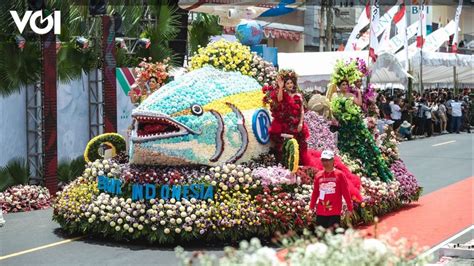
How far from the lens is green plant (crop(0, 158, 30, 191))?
51.7 ft

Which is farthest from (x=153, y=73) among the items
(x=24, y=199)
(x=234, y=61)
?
(x=24, y=199)

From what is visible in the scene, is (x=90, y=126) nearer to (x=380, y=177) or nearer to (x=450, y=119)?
(x=380, y=177)

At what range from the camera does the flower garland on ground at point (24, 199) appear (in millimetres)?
15135

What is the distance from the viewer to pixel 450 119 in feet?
119

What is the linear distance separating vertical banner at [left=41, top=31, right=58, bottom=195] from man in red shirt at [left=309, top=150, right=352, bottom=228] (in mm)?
8068

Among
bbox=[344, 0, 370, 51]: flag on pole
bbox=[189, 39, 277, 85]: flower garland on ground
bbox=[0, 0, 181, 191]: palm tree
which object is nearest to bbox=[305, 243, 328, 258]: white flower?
bbox=[189, 39, 277, 85]: flower garland on ground

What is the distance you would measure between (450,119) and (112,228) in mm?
27348

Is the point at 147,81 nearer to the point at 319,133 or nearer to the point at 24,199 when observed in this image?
the point at 319,133

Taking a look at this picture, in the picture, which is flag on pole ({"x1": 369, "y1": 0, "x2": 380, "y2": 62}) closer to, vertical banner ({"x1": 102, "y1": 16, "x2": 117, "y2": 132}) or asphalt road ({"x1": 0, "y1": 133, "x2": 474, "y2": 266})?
asphalt road ({"x1": 0, "y1": 133, "x2": 474, "y2": 266})

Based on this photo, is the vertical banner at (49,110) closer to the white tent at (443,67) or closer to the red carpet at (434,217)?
the red carpet at (434,217)

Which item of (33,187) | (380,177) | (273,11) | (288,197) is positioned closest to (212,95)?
(288,197)

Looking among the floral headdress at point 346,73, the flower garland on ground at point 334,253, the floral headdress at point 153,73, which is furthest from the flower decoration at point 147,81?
the flower garland on ground at point 334,253

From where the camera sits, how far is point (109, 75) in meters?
18.0

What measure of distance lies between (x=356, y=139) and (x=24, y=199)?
6.53m
